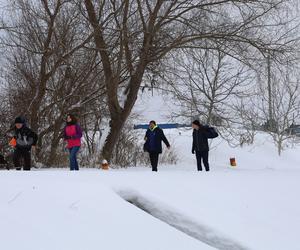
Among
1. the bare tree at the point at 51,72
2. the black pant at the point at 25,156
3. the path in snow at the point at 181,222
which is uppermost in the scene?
the bare tree at the point at 51,72

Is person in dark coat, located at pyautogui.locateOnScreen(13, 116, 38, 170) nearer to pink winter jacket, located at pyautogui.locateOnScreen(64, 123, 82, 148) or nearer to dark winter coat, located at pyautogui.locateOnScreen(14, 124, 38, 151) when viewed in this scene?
dark winter coat, located at pyautogui.locateOnScreen(14, 124, 38, 151)

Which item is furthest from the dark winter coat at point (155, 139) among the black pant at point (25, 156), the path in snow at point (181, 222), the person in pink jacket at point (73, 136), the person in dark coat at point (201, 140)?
the path in snow at point (181, 222)

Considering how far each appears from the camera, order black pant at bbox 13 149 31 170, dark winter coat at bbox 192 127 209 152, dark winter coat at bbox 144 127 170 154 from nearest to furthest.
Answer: black pant at bbox 13 149 31 170 → dark winter coat at bbox 192 127 209 152 → dark winter coat at bbox 144 127 170 154

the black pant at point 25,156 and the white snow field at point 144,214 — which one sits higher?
the black pant at point 25,156

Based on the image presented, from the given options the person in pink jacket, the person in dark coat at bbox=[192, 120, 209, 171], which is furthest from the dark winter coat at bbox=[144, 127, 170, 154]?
the person in pink jacket

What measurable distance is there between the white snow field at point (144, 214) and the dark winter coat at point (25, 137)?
4.48 metres

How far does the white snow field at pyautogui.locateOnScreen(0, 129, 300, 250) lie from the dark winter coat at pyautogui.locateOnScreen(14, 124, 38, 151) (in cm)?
448

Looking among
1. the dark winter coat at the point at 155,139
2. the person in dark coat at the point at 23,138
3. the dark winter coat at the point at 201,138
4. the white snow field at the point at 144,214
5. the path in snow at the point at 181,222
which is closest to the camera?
the white snow field at the point at 144,214

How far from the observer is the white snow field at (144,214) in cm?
447

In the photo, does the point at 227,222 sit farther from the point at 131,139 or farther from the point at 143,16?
the point at 131,139

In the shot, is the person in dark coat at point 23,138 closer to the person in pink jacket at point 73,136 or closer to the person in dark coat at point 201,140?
the person in pink jacket at point 73,136

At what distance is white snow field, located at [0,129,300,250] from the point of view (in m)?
4.47

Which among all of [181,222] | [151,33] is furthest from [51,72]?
[181,222]

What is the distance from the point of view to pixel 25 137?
37.4 ft
